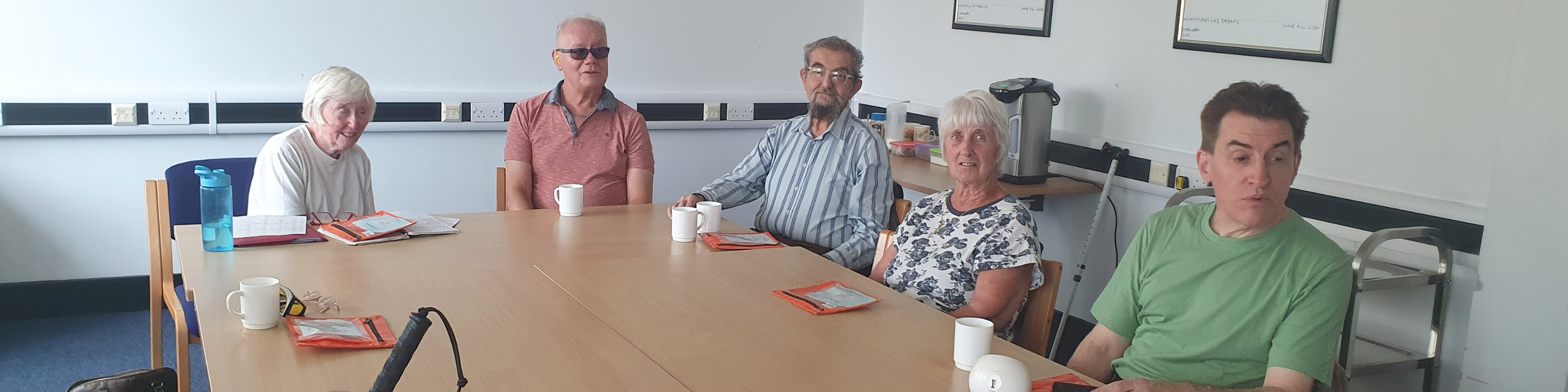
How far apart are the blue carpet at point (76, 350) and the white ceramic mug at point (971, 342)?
2347 millimetres

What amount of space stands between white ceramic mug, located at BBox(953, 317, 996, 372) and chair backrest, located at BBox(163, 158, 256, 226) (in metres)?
1.98

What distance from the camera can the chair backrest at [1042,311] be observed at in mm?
2201

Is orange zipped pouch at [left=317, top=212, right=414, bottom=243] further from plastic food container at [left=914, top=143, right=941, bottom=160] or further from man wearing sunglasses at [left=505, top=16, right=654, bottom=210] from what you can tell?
plastic food container at [left=914, top=143, right=941, bottom=160]

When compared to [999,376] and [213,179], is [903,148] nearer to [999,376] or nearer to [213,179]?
[213,179]

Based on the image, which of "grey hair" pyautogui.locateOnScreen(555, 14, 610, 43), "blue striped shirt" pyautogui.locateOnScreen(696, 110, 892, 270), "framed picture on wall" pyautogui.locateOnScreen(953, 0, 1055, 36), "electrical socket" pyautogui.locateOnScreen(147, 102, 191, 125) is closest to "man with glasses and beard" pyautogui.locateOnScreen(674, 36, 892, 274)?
"blue striped shirt" pyautogui.locateOnScreen(696, 110, 892, 270)

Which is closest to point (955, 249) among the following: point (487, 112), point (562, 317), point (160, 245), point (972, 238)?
point (972, 238)

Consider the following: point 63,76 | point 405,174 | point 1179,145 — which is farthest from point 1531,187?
point 63,76

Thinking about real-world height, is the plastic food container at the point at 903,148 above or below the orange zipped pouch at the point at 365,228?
above

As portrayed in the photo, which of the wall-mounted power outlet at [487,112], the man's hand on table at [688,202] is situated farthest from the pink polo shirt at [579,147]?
the wall-mounted power outlet at [487,112]

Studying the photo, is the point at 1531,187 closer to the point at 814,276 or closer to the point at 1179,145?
the point at 1179,145

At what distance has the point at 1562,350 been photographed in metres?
2.40

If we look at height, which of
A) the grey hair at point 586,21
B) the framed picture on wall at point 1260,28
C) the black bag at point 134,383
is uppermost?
the framed picture on wall at point 1260,28

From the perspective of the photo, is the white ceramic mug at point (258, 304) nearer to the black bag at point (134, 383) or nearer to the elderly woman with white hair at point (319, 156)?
the black bag at point (134, 383)

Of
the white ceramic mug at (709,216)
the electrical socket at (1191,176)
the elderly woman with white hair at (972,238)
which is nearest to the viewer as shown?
the elderly woman with white hair at (972,238)
